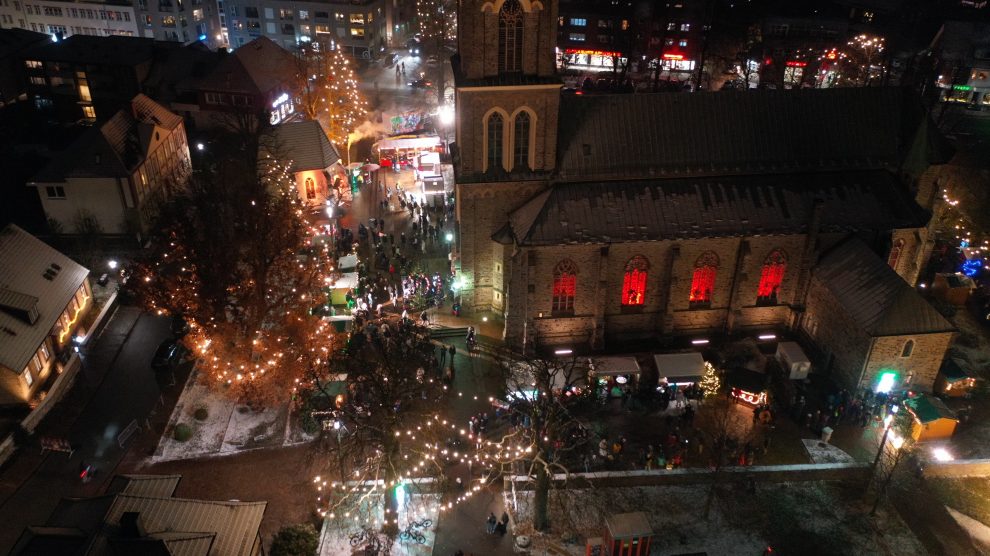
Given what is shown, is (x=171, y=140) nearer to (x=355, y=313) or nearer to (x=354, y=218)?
(x=354, y=218)

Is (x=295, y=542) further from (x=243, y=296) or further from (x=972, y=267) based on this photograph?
(x=972, y=267)

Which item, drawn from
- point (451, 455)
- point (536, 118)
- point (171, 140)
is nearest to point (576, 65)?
point (171, 140)

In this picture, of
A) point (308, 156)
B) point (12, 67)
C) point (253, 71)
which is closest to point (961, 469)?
point (308, 156)

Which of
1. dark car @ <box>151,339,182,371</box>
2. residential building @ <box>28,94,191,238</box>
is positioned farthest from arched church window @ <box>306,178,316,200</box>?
dark car @ <box>151,339,182,371</box>

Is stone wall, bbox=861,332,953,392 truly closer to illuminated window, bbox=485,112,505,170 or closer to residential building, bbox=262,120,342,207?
illuminated window, bbox=485,112,505,170

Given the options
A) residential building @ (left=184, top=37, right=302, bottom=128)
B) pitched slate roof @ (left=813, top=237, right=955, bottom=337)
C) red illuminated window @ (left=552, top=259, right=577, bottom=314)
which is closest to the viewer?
pitched slate roof @ (left=813, top=237, right=955, bottom=337)
